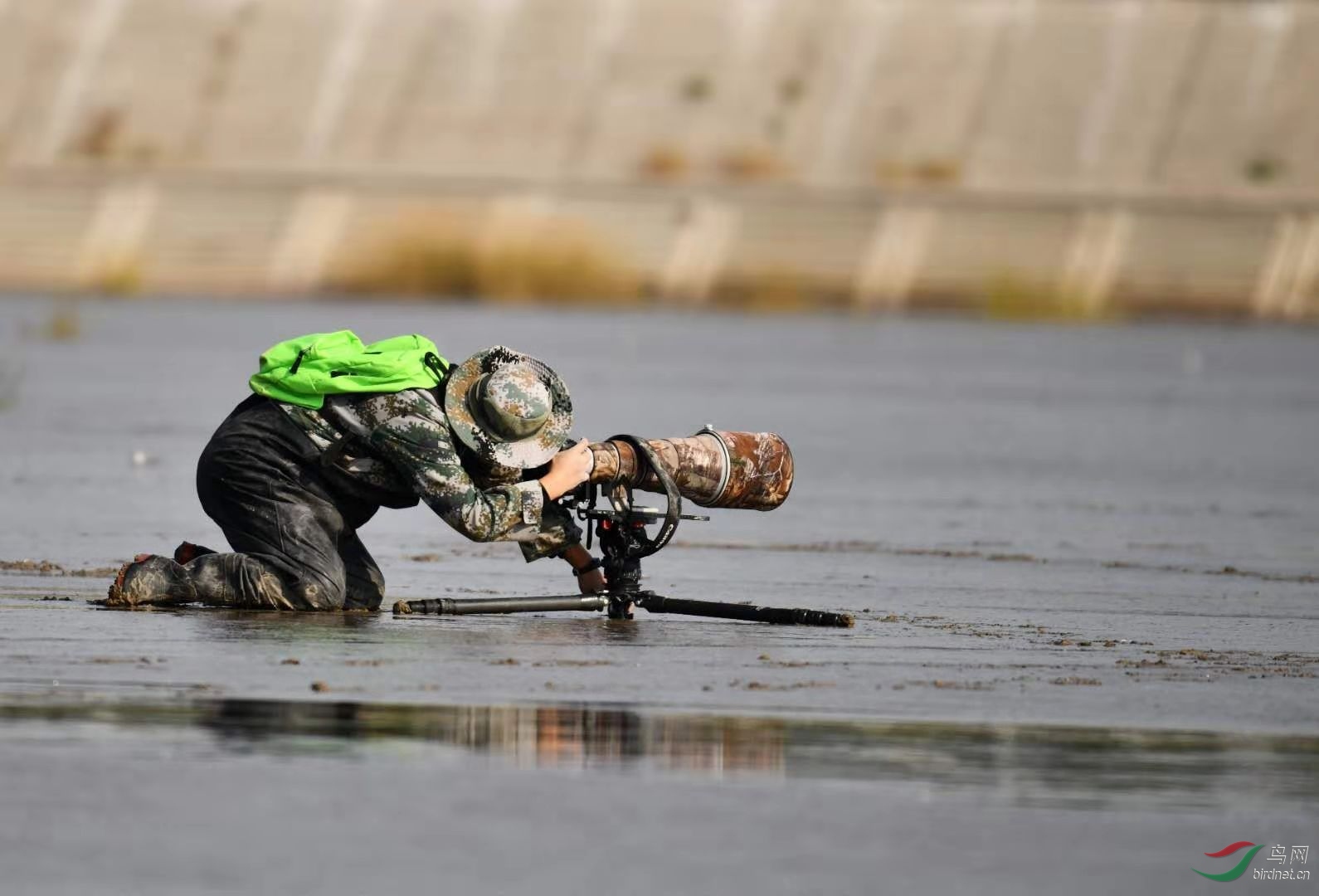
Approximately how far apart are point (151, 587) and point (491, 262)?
4662 centimetres

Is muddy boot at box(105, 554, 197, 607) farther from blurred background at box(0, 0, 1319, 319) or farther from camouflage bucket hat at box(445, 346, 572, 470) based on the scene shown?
blurred background at box(0, 0, 1319, 319)

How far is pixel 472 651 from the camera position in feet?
32.0

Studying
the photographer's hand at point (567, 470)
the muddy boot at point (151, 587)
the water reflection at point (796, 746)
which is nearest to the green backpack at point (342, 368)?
the photographer's hand at point (567, 470)

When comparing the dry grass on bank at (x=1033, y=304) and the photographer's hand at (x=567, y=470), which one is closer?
the photographer's hand at (x=567, y=470)

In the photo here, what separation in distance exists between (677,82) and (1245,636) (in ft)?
167

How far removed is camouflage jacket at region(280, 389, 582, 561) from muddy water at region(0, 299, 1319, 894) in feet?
1.41

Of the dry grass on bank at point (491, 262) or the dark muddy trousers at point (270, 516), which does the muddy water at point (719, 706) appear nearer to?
the dark muddy trousers at point (270, 516)

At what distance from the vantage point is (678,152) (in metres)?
59.0

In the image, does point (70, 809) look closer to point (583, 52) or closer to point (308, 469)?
point (308, 469)

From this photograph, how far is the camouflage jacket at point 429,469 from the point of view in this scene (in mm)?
10094

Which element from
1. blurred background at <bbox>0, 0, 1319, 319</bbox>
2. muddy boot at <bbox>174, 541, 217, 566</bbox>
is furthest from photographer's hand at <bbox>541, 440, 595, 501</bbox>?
blurred background at <bbox>0, 0, 1319, 319</bbox>

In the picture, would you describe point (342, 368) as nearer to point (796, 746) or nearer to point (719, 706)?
point (719, 706)

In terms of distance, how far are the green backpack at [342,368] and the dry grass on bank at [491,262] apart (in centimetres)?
4474

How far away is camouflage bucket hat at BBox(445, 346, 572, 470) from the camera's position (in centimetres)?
1001
